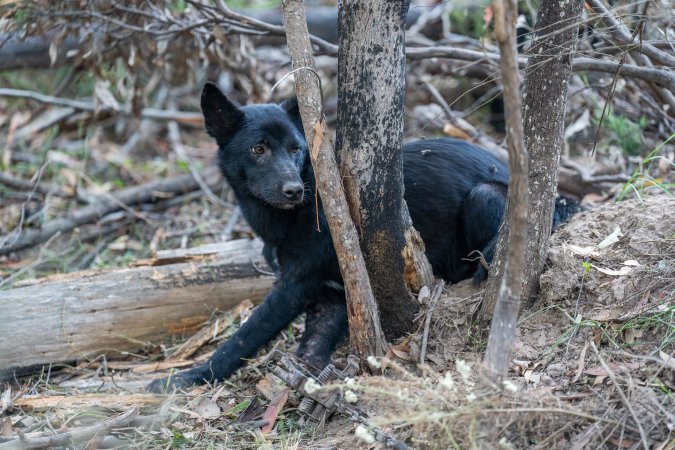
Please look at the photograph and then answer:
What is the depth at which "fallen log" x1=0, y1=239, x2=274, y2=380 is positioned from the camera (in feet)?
16.0

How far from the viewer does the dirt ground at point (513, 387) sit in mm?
2869

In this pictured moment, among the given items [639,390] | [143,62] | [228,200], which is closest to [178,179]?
[228,200]

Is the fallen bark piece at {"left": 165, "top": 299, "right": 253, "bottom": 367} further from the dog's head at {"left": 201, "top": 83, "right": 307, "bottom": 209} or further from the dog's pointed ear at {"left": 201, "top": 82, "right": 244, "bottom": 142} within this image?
the dog's pointed ear at {"left": 201, "top": 82, "right": 244, "bottom": 142}

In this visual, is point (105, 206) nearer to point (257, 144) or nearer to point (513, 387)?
point (257, 144)

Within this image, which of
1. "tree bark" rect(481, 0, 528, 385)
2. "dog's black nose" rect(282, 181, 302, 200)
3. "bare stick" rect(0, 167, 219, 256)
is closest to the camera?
"tree bark" rect(481, 0, 528, 385)

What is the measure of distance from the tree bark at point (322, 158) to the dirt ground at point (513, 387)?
52cm

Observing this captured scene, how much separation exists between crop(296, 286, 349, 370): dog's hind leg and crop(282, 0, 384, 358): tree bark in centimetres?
85

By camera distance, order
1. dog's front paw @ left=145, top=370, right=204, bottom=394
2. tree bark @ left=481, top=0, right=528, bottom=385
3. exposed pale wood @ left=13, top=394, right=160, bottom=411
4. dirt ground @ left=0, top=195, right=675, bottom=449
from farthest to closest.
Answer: dog's front paw @ left=145, top=370, right=204, bottom=394 → exposed pale wood @ left=13, top=394, right=160, bottom=411 → dirt ground @ left=0, top=195, right=675, bottom=449 → tree bark @ left=481, top=0, right=528, bottom=385

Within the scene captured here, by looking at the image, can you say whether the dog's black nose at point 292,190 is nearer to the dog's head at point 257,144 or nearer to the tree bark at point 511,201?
the dog's head at point 257,144

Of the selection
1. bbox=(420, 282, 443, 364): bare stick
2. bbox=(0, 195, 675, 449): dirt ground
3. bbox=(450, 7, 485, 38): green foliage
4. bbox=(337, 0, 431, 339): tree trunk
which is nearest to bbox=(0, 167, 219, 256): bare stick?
bbox=(0, 195, 675, 449): dirt ground

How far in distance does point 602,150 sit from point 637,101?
0.53 meters

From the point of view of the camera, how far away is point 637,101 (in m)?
6.37

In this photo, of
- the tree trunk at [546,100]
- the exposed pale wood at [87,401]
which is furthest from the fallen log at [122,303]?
the tree trunk at [546,100]

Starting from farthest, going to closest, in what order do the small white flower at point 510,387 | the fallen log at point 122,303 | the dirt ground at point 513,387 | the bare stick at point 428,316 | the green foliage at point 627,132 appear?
the green foliage at point 627,132
the fallen log at point 122,303
the bare stick at point 428,316
the dirt ground at point 513,387
the small white flower at point 510,387
